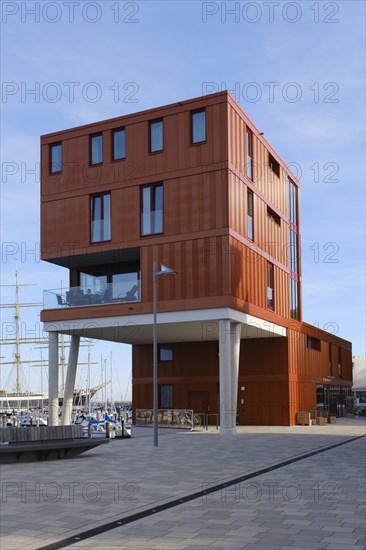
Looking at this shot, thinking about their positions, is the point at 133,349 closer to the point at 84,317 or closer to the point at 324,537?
the point at 84,317

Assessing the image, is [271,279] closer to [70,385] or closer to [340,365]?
[70,385]

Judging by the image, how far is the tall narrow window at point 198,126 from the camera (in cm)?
3491

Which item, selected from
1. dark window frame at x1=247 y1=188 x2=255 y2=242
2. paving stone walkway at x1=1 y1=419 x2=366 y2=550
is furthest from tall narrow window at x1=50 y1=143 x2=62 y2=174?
paving stone walkway at x1=1 y1=419 x2=366 y2=550

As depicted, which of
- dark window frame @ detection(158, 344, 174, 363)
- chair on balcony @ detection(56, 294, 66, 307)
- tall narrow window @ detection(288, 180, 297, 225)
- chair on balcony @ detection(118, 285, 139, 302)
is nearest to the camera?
chair on balcony @ detection(118, 285, 139, 302)

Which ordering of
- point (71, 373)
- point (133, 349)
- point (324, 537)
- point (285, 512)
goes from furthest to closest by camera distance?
point (133, 349) → point (71, 373) → point (285, 512) → point (324, 537)

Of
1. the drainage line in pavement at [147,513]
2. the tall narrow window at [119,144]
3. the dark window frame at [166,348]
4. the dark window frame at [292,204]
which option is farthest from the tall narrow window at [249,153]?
the drainage line in pavement at [147,513]

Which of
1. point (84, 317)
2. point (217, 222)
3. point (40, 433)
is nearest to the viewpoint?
point (40, 433)

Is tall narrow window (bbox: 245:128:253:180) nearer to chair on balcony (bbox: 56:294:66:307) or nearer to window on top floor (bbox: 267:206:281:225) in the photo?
window on top floor (bbox: 267:206:281:225)

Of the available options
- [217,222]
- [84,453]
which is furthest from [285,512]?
[217,222]

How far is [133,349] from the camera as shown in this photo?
45.6m

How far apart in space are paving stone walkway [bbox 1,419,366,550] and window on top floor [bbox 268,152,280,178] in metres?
24.2

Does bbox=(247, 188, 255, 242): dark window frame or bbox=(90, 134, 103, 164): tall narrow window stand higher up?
bbox=(90, 134, 103, 164): tall narrow window

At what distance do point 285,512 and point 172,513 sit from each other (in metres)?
1.71

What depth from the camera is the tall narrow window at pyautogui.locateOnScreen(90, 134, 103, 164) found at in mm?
37938
